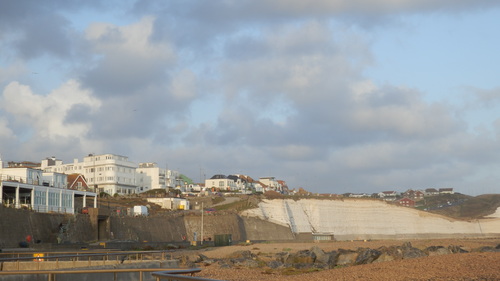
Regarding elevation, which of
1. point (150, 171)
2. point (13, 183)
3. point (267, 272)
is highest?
point (150, 171)

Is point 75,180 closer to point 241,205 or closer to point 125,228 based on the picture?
point 125,228

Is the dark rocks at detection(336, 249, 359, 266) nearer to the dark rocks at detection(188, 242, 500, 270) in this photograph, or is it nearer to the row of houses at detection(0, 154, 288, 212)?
the dark rocks at detection(188, 242, 500, 270)

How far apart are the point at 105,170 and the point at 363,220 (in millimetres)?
59120

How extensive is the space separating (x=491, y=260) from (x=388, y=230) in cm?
10513

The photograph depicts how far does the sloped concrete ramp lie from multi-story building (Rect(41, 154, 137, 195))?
39357mm

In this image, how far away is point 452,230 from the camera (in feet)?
458

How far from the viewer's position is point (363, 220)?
131750mm

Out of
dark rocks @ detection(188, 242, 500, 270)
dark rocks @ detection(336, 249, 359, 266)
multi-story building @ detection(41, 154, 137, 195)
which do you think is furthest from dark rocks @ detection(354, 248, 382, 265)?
multi-story building @ detection(41, 154, 137, 195)

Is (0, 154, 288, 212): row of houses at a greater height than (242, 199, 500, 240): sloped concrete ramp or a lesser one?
greater

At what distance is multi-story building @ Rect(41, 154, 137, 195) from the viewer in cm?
13612

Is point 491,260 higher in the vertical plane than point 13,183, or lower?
lower

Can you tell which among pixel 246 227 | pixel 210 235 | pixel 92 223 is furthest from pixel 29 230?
pixel 246 227

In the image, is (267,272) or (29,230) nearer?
(267,272)

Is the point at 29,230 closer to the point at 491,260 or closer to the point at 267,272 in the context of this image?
the point at 267,272
